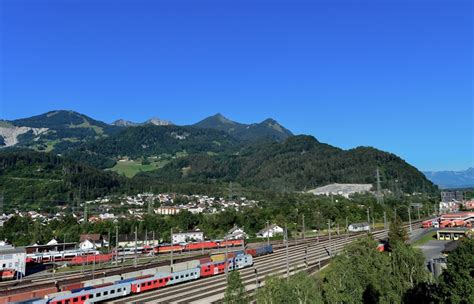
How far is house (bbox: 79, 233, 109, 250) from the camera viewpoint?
3693 inches

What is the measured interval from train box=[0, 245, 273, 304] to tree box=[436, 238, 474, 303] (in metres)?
27.1

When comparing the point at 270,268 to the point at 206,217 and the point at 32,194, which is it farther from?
the point at 32,194

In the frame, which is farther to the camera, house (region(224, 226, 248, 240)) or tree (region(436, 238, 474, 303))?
house (region(224, 226, 248, 240))

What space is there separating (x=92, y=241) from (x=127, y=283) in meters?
58.3

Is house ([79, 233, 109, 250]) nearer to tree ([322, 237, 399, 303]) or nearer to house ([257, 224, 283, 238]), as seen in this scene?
house ([257, 224, 283, 238])

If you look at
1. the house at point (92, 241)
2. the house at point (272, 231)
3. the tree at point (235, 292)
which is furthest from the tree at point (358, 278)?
the house at point (92, 241)

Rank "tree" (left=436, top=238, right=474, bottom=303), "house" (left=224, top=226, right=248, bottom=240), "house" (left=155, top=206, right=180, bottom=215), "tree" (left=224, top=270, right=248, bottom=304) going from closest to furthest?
1. "tree" (left=436, top=238, right=474, bottom=303)
2. "tree" (left=224, top=270, right=248, bottom=304)
3. "house" (left=224, top=226, right=248, bottom=240)
4. "house" (left=155, top=206, right=180, bottom=215)

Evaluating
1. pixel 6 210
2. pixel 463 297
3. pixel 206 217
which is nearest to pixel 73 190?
pixel 6 210

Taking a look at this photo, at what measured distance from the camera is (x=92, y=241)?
96250 mm

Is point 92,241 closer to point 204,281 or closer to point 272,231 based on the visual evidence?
point 272,231

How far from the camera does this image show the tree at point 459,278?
21.2m

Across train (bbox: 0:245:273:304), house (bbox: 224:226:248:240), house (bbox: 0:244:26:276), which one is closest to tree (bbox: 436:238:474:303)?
train (bbox: 0:245:273:304)

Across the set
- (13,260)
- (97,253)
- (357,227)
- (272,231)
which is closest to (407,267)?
(13,260)

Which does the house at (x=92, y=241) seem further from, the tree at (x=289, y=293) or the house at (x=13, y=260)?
the tree at (x=289, y=293)
